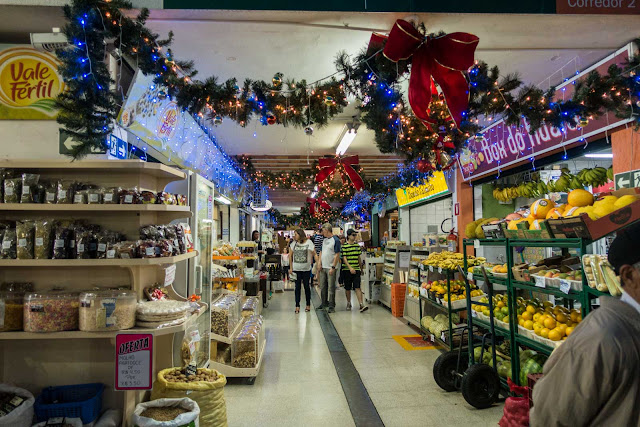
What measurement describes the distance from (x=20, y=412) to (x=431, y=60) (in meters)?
3.61

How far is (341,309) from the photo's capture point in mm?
8648

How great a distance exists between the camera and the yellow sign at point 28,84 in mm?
3092

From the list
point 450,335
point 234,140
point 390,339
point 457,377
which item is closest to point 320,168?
point 234,140

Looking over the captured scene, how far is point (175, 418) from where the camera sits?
2.43 meters

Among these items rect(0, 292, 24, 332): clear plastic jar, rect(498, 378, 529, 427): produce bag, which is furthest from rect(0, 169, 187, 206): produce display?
rect(498, 378, 529, 427): produce bag

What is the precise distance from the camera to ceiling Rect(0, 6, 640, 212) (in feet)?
11.2

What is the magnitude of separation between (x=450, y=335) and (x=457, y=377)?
882 mm

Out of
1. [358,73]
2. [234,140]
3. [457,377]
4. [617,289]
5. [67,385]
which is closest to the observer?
[617,289]

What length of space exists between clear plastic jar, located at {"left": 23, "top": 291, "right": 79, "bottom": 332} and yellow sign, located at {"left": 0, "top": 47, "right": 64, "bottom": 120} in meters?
1.47

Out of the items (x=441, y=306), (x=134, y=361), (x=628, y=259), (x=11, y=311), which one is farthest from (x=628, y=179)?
(x=11, y=311)

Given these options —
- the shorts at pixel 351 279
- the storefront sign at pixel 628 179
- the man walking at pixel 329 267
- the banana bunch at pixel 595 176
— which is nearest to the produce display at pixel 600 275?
the storefront sign at pixel 628 179

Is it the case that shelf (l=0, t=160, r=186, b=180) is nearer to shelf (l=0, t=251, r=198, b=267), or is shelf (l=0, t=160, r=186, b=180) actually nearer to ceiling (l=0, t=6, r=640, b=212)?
shelf (l=0, t=251, r=198, b=267)

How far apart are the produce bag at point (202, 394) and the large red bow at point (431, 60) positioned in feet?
8.15

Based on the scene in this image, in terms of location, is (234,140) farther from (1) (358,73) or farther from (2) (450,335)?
(2) (450,335)
